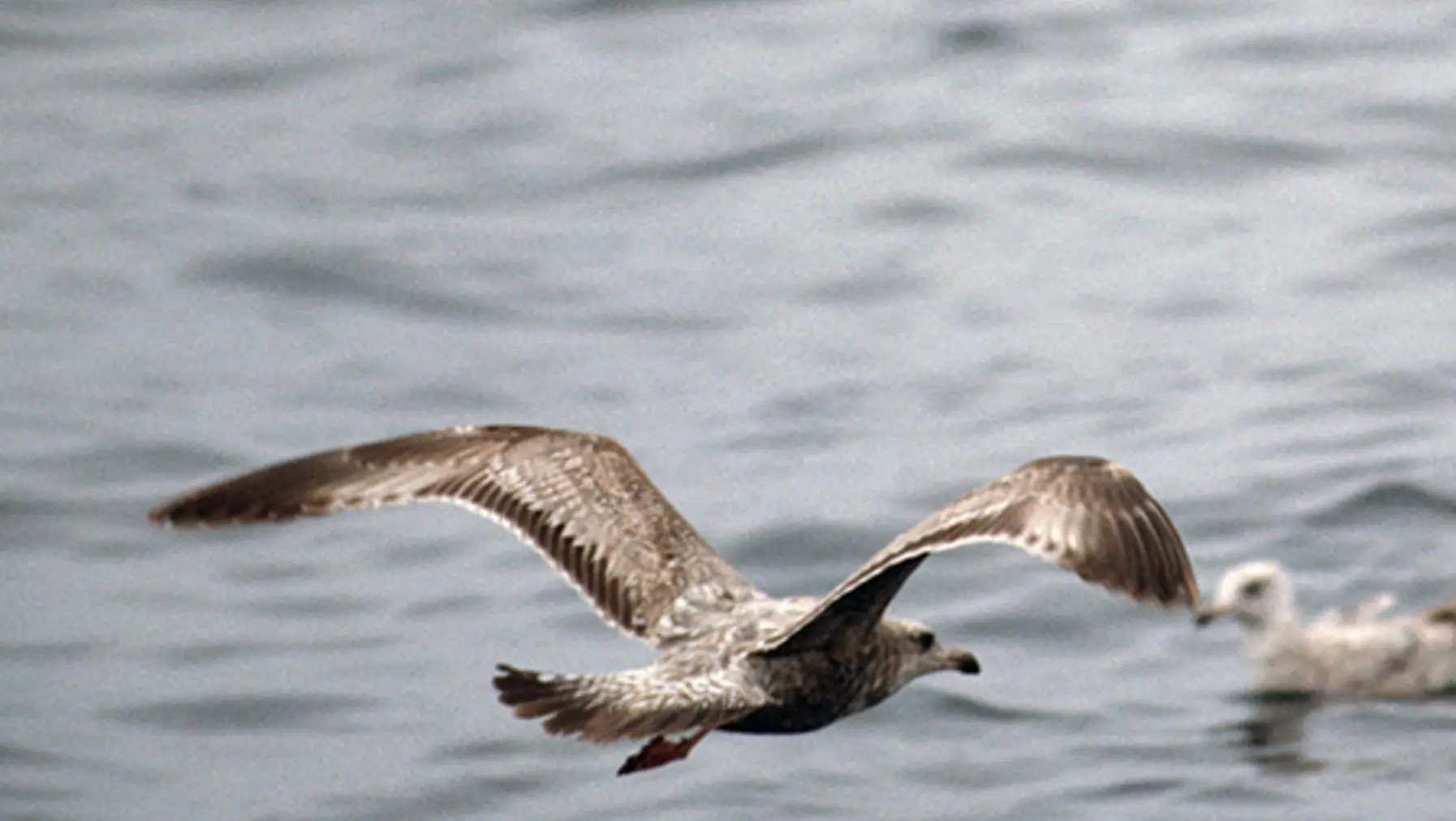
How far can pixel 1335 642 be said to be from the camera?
1147 centimetres

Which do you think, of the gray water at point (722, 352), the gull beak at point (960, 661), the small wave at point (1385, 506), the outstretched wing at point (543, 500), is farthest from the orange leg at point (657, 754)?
the small wave at point (1385, 506)

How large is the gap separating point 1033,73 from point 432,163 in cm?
410

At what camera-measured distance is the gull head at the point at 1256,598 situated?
38.1 ft

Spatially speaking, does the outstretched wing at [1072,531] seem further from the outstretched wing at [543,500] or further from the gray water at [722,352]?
the gray water at [722,352]

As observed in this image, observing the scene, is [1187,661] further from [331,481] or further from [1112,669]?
[331,481]

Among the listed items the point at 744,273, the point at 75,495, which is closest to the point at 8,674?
the point at 75,495

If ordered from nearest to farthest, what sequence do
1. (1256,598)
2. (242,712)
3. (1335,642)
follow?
(1335,642) < (1256,598) < (242,712)

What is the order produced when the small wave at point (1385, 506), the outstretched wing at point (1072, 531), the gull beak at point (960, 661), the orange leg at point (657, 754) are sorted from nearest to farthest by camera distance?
the outstretched wing at point (1072, 531)
the orange leg at point (657, 754)
the gull beak at point (960, 661)
the small wave at point (1385, 506)

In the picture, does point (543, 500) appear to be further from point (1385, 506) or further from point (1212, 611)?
→ point (1385, 506)

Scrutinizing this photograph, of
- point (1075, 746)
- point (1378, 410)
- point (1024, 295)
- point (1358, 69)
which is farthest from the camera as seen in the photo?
point (1358, 69)

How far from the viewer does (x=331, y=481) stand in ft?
30.0

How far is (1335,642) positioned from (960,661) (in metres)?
2.88

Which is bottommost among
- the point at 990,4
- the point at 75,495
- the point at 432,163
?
the point at 75,495

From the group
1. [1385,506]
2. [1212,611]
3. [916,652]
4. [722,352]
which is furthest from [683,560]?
[722,352]
